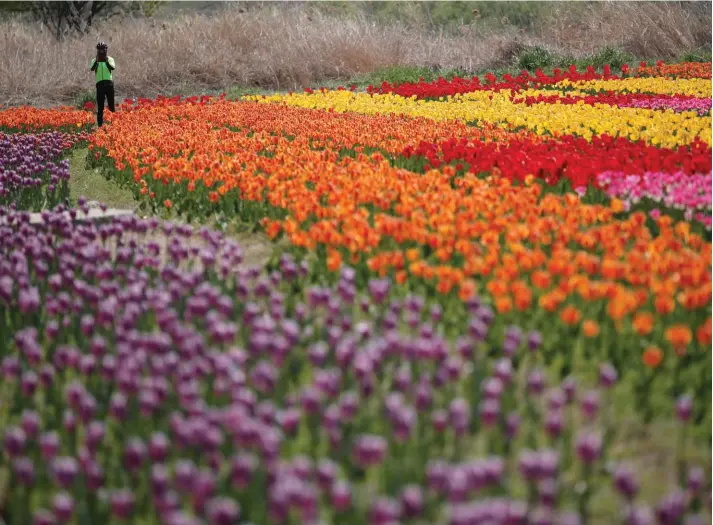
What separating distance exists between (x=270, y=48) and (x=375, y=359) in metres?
19.8

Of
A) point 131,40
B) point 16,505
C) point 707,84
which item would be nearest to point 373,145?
point 16,505

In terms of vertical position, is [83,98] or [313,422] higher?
[313,422]

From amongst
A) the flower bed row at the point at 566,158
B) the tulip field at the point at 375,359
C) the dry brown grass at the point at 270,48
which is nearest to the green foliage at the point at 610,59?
the dry brown grass at the point at 270,48

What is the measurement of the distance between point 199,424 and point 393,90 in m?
15.3

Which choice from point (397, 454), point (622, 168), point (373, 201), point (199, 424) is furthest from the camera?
point (622, 168)

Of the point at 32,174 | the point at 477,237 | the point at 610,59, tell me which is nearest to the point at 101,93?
the point at 32,174

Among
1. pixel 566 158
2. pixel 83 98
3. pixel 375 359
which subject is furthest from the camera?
pixel 83 98

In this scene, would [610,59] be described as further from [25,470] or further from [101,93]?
[25,470]

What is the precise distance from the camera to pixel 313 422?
2.82 meters

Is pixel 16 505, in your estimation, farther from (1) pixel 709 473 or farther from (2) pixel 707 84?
(2) pixel 707 84

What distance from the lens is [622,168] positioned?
6.77 m

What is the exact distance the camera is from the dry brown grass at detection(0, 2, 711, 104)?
65.6ft

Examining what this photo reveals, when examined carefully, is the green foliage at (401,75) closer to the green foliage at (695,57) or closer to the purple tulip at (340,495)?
the green foliage at (695,57)

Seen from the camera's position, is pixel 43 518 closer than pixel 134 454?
Yes
